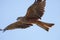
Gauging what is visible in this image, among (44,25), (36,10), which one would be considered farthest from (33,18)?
(44,25)

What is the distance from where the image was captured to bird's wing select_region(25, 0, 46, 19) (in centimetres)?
376

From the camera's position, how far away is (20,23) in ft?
14.3

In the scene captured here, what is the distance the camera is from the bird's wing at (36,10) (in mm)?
3757

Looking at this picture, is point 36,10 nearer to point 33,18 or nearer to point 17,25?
point 33,18

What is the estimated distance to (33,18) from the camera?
4164mm

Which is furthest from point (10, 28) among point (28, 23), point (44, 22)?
point (44, 22)

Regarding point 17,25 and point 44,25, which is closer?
point 44,25

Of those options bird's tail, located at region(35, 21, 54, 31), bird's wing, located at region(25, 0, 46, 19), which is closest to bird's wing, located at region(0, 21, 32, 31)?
bird's wing, located at region(25, 0, 46, 19)

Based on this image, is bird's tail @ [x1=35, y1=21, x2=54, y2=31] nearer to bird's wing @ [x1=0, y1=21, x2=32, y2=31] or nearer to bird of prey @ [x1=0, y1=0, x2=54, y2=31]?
bird of prey @ [x1=0, y1=0, x2=54, y2=31]

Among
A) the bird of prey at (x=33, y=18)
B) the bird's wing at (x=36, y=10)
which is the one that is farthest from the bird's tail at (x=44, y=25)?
the bird's wing at (x=36, y=10)

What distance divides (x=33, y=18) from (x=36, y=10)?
0.29 metres

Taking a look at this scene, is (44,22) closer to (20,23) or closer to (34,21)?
(34,21)

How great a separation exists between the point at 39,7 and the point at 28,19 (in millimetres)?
412

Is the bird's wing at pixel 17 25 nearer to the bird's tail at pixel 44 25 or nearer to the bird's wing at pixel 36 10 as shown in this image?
the bird's wing at pixel 36 10
